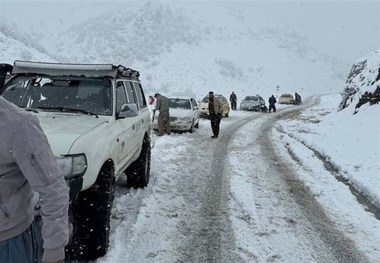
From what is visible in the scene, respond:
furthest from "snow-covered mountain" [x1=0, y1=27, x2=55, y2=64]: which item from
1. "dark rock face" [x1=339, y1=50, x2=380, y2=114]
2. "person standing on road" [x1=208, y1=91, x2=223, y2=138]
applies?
"dark rock face" [x1=339, y1=50, x2=380, y2=114]

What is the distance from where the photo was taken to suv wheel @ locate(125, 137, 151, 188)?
7.02 metres

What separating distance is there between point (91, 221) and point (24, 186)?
2239 mm

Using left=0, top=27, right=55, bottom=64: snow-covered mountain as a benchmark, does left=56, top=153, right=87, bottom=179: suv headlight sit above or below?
below

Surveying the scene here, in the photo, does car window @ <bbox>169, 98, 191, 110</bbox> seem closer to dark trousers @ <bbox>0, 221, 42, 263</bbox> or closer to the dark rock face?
the dark rock face

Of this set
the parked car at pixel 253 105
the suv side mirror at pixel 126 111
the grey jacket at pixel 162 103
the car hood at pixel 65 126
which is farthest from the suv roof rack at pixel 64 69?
the parked car at pixel 253 105

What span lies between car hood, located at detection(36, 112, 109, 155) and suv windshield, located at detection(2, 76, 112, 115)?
0.24 m

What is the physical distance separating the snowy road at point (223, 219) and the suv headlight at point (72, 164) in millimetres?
1199

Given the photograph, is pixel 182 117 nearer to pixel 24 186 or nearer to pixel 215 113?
pixel 215 113

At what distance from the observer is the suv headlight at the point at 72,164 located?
138 inches

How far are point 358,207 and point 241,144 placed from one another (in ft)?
22.9

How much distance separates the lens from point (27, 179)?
6.35ft

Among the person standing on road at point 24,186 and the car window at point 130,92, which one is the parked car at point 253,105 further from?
the person standing on road at point 24,186

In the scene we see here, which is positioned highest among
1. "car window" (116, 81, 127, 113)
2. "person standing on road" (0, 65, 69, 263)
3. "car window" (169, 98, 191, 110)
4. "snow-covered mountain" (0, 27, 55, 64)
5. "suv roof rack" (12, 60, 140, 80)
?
"snow-covered mountain" (0, 27, 55, 64)

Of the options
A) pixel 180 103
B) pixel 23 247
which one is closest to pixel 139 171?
pixel 23 247
